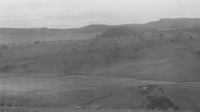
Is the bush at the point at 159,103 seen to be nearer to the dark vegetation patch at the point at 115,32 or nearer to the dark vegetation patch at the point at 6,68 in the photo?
the dark vegetation patch at the point at 6,68

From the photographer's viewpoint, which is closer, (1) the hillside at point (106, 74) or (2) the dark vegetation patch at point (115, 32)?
(1) the hillside at point (106, 74)

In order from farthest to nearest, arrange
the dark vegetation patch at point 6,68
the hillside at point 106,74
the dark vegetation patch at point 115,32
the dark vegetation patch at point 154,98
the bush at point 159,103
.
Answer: the dark vegetation patch at point 115,32 < the dark vegetation patch at point 6,68 < the hillside at point 106,74 < the dark vegetation patch at point 154,98 < the bush at point 159,103

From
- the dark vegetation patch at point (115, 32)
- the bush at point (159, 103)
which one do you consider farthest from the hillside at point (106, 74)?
the dark vegetation patch at point (115, 32)

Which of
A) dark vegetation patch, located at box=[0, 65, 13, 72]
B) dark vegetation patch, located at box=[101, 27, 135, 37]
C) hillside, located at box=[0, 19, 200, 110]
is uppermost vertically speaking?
dark vegetation patch, located at box=[101, 27, 135, 37]

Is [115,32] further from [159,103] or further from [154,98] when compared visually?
[159,103]

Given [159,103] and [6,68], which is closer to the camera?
[159,103]

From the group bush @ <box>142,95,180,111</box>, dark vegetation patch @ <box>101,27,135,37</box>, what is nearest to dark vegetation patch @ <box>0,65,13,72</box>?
bush @ <box>142,95,180,111</box>

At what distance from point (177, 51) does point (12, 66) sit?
121 feet

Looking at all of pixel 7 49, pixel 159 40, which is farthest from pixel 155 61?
pixel 7 49

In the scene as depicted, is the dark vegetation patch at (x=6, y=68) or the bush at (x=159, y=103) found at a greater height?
the bush at (x=159, y=103)

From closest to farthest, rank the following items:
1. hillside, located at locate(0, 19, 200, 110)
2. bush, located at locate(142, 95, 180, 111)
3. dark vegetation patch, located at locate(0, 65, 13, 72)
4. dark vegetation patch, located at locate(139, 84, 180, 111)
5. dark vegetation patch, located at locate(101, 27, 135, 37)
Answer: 1. bush, located at locate(142, 95, 180, 111)
2. dark vegetation patch, located at locate(139, 84, 180, 111)
3. hillside, located at locate(0, 19, 200, 110)
4. dark vegetation patch, located at locate(0, 65, 13, 72)
5. dark vegetation patch, located at locate(101, 27, 135, 37)

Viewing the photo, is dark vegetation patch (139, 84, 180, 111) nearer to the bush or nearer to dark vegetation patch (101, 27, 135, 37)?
the bush

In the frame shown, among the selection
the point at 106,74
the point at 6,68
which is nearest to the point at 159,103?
the point at 106,74

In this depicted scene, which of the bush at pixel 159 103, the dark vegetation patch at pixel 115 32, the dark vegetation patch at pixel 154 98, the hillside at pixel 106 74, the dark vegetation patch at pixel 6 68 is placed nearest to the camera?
the bush at pixel 159 103
